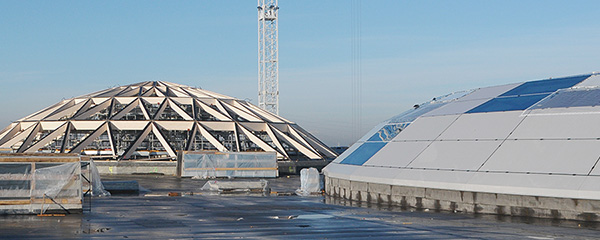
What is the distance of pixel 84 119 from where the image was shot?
60.3 metres

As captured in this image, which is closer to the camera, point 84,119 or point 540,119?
point 540,119

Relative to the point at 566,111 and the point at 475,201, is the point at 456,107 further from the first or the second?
the point at 475,201

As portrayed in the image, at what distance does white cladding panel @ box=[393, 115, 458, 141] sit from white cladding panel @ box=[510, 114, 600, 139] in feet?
12.7

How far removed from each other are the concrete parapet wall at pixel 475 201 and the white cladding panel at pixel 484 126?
3.40 meters

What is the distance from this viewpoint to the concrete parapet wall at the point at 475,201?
20.3 metres

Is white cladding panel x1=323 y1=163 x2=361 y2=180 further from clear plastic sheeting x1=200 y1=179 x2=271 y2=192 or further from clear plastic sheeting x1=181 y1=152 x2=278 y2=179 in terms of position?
clear plastic sheeting x1=181 y1=152 x2=278 y2=179

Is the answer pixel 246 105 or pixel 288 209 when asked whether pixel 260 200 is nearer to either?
pixel 288 209

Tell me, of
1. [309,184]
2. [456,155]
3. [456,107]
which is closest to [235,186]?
[309,184]

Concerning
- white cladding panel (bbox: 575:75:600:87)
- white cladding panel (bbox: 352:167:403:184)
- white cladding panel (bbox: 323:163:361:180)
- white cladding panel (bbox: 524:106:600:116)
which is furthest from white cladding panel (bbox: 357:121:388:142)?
white cladding panel (bbox: 575:75:600:87)

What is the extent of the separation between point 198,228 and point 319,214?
5575 mm

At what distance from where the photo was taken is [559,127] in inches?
948

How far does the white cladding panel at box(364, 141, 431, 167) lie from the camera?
2683cm

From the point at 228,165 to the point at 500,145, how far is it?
96.3 feet

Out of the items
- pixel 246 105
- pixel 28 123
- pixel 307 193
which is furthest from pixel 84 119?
pixel 307 193
